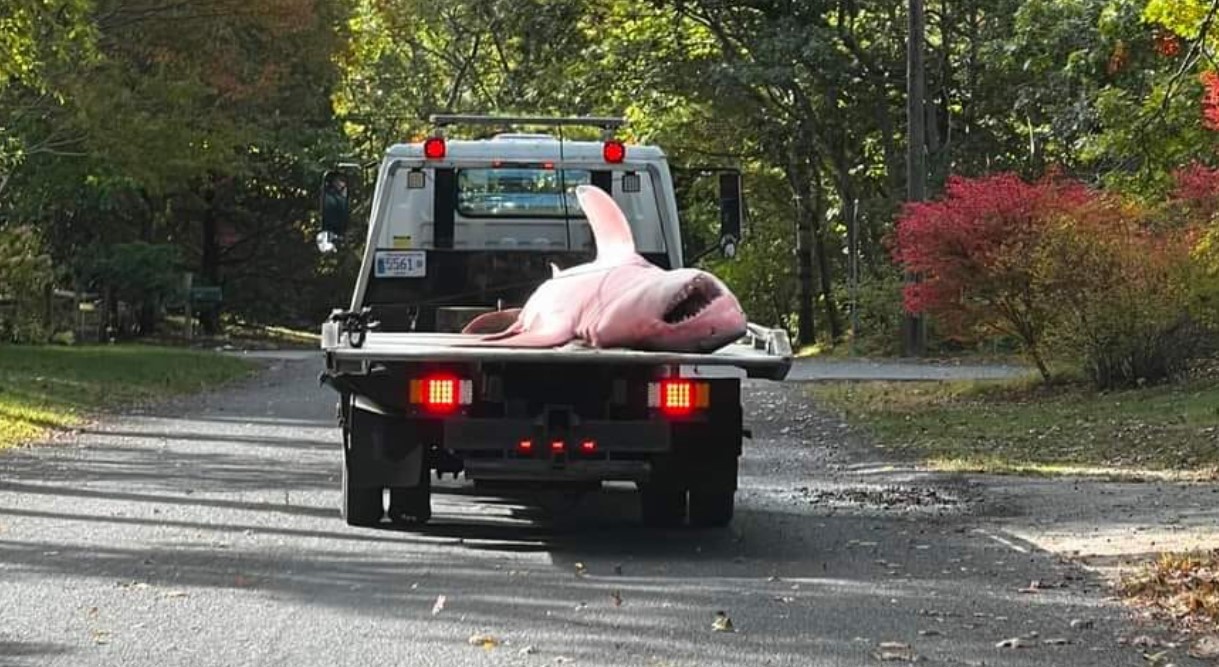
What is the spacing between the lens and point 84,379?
2556 cm

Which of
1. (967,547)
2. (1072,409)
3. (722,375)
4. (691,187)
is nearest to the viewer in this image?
(722,375)

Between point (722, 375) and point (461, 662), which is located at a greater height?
point (722, 375)

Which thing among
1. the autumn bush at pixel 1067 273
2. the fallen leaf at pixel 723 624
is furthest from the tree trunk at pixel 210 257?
the fallen leaf at pixel 723 624

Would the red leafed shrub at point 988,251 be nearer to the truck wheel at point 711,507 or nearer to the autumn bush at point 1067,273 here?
the autumn bush at point 1067,273

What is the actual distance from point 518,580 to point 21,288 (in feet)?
86.0

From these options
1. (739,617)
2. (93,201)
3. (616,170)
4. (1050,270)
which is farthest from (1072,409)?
(93,201)

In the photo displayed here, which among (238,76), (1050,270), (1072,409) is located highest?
(238,76)

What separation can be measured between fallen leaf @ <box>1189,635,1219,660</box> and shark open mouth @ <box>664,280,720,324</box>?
320 centimetres

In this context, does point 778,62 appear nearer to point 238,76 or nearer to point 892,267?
point 892,267

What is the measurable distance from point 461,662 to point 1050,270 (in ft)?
50.4

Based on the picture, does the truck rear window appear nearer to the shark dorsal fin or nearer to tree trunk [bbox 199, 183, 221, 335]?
the shark dorsal fin

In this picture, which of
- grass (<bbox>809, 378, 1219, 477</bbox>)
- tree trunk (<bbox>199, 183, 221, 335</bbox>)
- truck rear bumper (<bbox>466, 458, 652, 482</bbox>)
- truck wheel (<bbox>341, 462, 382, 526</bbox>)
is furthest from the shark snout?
tree trunk (<bbox>199, 183, 221, 335</bbox>)

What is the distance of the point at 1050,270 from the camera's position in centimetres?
2153

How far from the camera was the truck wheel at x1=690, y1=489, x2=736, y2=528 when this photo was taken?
11141 mm
